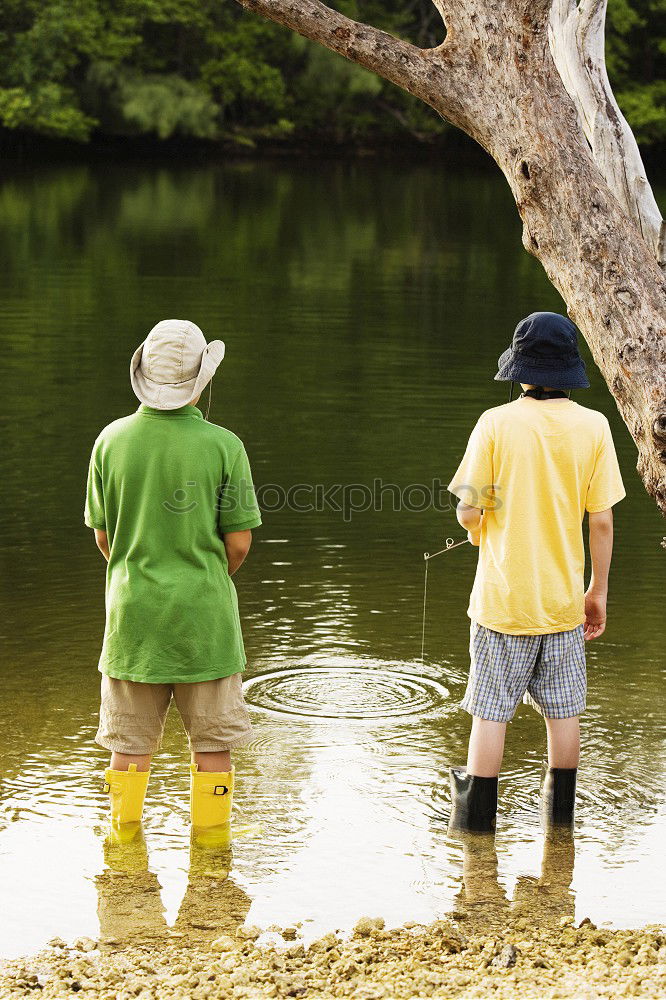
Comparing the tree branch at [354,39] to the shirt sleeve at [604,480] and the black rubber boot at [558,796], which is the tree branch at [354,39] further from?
the black rubber boot at [558,796]

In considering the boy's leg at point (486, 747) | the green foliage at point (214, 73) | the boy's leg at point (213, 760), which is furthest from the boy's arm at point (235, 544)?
the green foliage at point (214, 73)

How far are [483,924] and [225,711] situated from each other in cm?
97

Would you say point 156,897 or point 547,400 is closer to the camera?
point 156,897

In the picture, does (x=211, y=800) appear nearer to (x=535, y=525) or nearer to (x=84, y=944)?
(x=84, y=944)

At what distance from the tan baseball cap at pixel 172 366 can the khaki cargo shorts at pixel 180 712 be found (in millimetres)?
850

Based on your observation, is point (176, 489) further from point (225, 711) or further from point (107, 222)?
point (107, 222)

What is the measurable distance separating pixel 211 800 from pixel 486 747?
0.88 meters

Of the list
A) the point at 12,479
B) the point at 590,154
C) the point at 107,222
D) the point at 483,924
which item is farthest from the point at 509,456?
the point at 107,222

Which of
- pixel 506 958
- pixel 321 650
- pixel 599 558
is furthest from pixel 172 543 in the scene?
pixel 321 650

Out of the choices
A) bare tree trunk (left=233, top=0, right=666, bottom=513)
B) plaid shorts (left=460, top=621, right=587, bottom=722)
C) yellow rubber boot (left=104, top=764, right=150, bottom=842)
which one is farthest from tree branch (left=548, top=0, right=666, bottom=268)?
yellow rubber boot (left=104, top=764, right=150, bottom=842)

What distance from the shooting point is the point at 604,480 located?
14.0 ft

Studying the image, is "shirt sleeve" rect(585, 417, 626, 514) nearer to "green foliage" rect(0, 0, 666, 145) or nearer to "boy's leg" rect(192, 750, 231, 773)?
"boy's leg" rect(192, 750, 231, 773)

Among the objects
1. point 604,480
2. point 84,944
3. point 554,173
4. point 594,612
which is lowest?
point 84,944

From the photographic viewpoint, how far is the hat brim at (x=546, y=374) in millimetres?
4223
